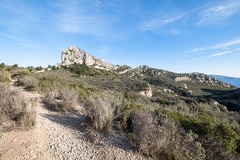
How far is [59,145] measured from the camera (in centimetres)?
432

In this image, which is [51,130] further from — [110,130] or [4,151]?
[110,130]

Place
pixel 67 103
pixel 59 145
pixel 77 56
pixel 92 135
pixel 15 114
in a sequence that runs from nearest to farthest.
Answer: pixel 59 145, pixel 92 135, pixel 15 114, pixel 67 103, pixel 77 56

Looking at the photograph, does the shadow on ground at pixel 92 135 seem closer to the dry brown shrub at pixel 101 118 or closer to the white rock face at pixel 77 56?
the dry brown shrub at pixel 101 118

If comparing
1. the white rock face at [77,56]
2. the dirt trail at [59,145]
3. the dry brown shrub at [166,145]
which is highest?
the white rock face at [77,56]

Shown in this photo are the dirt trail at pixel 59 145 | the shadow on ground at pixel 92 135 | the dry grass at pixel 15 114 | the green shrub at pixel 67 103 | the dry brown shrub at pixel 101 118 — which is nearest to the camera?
the dirt trail at pixel 59 145

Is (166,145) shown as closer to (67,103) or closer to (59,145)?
(59,145)

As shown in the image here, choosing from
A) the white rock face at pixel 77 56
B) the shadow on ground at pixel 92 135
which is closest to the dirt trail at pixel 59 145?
the shadow on ground at pixel 92 135

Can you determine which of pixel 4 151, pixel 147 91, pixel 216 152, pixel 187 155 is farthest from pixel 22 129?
pixel 147 91

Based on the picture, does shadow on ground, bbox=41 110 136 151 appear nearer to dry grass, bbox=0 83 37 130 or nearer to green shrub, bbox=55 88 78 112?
green shrub, bbox=55 88 78 112

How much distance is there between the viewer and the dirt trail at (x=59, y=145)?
3900 millimetres

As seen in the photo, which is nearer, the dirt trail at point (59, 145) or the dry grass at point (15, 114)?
the dirt trail at point (59, 145)

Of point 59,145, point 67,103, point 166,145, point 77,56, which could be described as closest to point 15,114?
point 59,145

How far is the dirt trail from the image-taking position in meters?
3.90

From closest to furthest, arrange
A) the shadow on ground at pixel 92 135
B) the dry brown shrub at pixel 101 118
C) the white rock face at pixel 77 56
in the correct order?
the shadow on ground at pixel 92 135 < the dry brown shrub at pixel 101 118 < the white rock face at pixel 77 56
